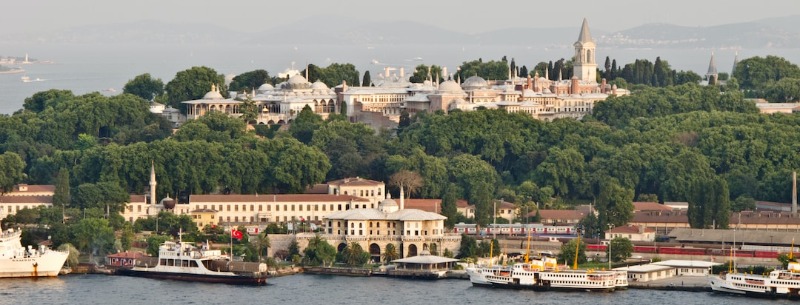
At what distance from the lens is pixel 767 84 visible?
351ft

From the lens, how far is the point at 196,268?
209ft

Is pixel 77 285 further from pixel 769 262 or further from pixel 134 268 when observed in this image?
pixel 769 262

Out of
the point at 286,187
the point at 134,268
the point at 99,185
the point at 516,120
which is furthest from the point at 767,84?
the point at 134,268

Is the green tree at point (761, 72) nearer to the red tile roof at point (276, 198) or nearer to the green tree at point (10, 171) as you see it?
the red tile roof at point (276, 198)

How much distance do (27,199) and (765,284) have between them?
27.6 m

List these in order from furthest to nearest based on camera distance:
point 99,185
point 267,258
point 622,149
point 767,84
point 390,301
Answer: point 767,84, point 622,149, point 99,185, point 267,258, point 390,301

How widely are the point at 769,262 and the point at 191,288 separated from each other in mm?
16564

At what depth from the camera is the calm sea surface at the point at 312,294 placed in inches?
2303

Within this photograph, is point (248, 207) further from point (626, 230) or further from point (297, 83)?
point (297, 83)

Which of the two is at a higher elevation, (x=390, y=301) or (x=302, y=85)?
(x=302, y=85)

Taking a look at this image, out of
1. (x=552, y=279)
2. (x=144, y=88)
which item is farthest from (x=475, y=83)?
(x=552, y=279)

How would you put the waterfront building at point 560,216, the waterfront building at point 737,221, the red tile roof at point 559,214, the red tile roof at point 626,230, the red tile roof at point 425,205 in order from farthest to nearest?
the red tile roof at point 559,214
the red tile roof at point 425,205
the waterfront building at point 560,216
the waterfront building at point 737,221
the red tile roof at point 626,230

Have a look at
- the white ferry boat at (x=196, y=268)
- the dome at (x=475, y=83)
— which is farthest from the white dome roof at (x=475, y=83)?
the white ferry boat at (x=196, y=268)

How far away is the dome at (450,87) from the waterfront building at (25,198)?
75.1ft
